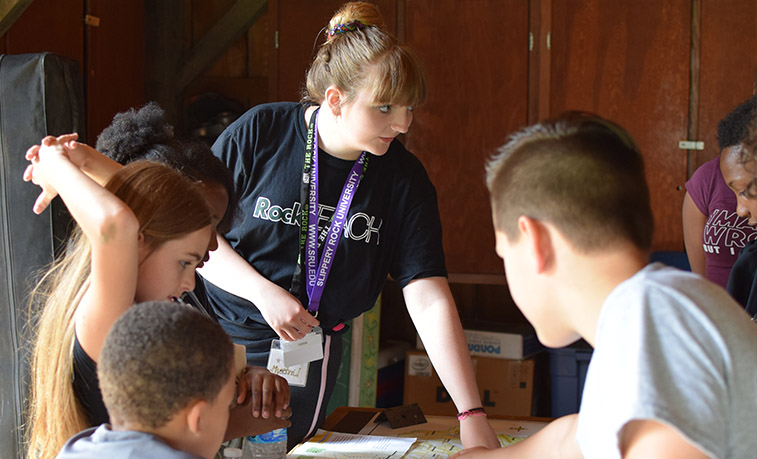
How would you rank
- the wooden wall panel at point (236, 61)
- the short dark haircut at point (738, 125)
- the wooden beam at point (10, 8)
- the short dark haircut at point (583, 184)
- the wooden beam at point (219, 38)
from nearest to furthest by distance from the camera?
the short dark haircut at point (583, 184)
the short dark haircut at point (738, 125)
the wooden beam at point (10, 8)
the wooden beam at point (219, 38)
the wooden wall panel at point (236, 61)

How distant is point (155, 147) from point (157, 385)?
719 millimetres

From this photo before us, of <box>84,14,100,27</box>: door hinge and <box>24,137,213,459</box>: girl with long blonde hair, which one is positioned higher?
<box>84,14,100,27</box>: door hinge

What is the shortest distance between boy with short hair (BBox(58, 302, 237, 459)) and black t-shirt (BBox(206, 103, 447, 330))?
804 millimetres

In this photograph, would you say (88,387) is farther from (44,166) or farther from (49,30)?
(49,30)

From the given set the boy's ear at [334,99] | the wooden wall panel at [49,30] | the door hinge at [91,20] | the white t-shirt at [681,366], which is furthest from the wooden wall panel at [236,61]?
the white t-shirt at [681,366]

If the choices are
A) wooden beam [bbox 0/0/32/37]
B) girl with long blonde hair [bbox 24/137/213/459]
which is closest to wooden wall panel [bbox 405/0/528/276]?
wooden beam [bbox 0/0/32/37]

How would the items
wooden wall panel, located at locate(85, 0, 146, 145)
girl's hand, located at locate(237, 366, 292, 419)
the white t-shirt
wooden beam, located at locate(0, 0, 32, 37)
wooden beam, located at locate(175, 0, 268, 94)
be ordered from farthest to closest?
wooden beam, located at locate(175, 0, 268, 94), wooden wall panel, located at locate(85, 0, 146, 145), wooden beam, located at locate(0, 0, 32, 37), girl's hand, located at locate(237, 366, 292, 419), the white t-shirt

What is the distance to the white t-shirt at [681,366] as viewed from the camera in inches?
30.6

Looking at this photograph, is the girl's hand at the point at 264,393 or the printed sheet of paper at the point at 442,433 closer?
the girl's hand at the point at 264,393

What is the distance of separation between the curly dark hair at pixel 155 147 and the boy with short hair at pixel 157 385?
Result: 0.58 m

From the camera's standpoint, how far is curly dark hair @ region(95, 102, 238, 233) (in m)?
1.52

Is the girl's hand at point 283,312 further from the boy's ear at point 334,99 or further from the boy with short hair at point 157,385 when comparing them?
the boy with short hair at point 157,385

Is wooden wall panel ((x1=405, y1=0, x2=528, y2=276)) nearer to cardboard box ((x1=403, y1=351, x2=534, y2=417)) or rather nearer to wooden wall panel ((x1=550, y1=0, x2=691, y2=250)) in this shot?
wooden wall panel ((x1=550, y1=0, x2=691, y2=250))

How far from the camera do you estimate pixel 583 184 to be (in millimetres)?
917
